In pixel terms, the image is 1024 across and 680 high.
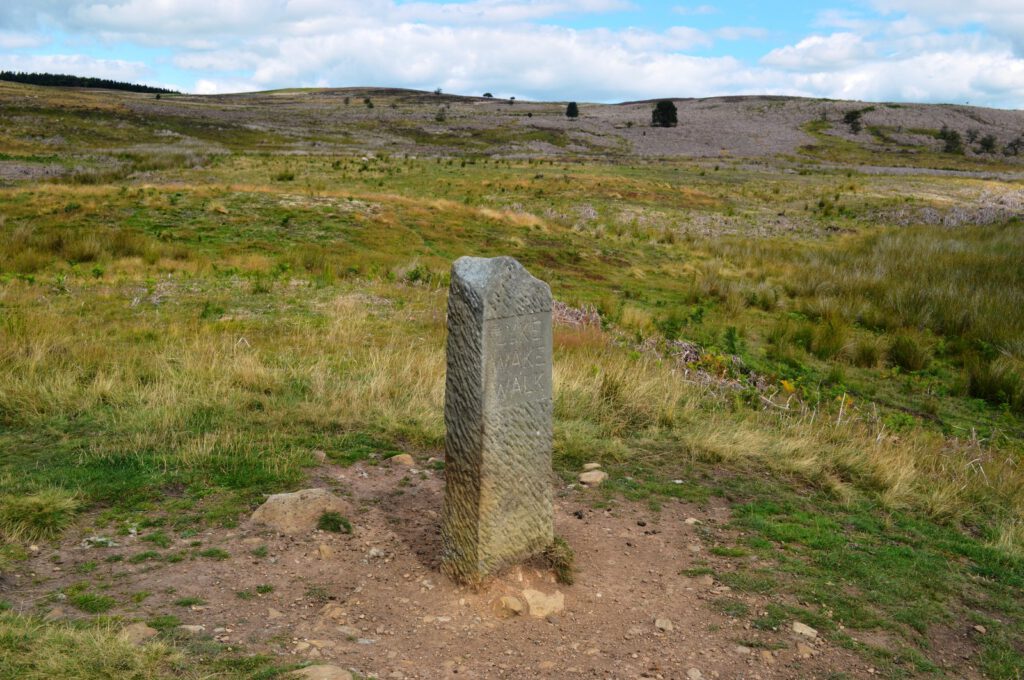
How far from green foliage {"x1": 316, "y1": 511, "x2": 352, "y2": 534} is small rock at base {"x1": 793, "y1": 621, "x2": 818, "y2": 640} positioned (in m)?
2.77

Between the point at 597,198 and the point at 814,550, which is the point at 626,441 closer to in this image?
the point at 814,550

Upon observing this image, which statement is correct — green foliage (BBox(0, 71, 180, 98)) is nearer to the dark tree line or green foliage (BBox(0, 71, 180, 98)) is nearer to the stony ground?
the dark tree line

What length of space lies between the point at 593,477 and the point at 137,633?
353 cm

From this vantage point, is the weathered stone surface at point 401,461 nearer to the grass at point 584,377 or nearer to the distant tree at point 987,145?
the grass at point 584,377

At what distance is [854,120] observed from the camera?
231 ft

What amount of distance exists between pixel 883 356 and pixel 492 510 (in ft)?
29.2

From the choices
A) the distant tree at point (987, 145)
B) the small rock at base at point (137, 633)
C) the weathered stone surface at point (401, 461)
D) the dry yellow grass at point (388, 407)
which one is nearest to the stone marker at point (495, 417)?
the small rock at base at point (137, 633)

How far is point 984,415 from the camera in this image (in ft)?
30.3

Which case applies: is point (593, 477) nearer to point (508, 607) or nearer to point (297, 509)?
point (508, 607)

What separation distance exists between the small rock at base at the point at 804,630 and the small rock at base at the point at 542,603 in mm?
1278

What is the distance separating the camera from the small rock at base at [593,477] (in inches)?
238

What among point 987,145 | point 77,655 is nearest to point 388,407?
point 77,655

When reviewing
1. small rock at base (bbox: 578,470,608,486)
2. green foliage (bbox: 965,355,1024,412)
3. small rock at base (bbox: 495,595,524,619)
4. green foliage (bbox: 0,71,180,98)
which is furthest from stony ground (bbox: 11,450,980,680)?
green foliage (bbox: 0,71,180,98)

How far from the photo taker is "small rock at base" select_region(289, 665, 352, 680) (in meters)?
3.35
